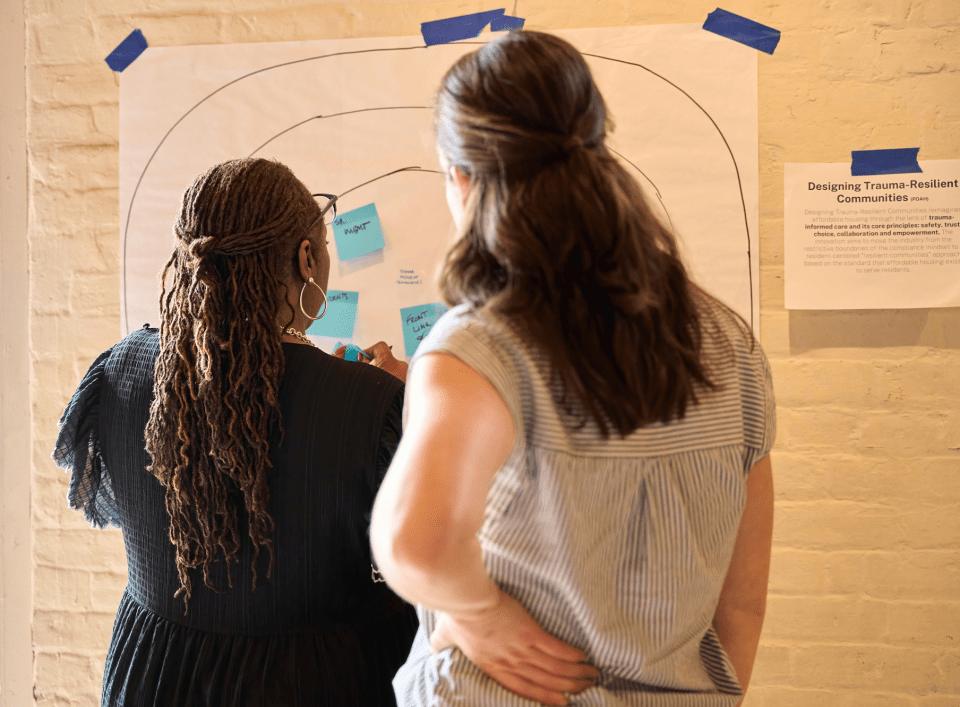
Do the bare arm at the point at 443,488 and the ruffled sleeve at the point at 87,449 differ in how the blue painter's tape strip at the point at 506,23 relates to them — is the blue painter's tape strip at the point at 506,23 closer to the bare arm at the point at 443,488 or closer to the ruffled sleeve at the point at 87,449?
the ruffled sleeve at the point at 87,449

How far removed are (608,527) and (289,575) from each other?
1.54 ft

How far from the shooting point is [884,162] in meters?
1.42

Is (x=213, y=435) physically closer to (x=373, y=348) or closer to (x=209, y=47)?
(x=373, y=348)

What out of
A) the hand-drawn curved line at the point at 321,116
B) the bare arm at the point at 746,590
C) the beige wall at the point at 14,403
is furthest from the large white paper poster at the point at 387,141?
the bare arm at the point at 746,590

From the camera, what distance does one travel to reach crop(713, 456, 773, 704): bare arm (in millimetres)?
762

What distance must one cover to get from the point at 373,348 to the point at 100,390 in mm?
598

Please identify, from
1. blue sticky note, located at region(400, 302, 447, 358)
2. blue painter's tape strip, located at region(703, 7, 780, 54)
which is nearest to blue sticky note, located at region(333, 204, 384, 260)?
blue sticky note, located at region(400, 302, 447, 358)

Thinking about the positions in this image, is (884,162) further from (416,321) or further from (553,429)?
(553,429)

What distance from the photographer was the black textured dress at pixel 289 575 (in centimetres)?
88

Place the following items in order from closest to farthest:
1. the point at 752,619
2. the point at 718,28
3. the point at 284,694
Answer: the point at 752,619 → the point at 284,694 → the point at 718,28

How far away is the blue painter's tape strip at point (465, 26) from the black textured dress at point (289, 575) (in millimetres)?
915

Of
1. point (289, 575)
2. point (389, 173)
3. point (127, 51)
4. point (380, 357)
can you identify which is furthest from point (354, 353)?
point (127, 51)

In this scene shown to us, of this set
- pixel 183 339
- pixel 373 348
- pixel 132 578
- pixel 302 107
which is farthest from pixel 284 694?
pixel 302 107

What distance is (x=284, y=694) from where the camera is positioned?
0.89 meters
